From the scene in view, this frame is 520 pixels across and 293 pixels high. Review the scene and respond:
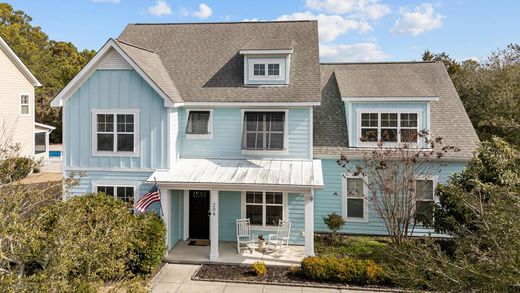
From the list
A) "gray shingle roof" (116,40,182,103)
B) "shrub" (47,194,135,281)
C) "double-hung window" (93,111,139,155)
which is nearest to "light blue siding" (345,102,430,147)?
"gray shingle roof" (116,40,182,103)

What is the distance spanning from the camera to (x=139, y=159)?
50.3ft

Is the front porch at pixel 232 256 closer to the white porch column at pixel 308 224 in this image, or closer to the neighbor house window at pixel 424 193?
the white porch column at pixel 308 224

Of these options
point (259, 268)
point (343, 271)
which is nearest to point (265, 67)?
point (259, 268)

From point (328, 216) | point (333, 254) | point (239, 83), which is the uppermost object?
point (239, 83)

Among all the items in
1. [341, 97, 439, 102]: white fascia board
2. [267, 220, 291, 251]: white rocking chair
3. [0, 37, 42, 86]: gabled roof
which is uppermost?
[0, 37, 42, 86]: gabled roof

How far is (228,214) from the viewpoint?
1662 cm

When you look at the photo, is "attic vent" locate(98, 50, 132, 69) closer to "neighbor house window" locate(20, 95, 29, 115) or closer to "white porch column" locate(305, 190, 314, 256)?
"white porch column" locate(305, 190, 314, 256)

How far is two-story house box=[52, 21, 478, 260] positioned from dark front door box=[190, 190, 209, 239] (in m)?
0.05

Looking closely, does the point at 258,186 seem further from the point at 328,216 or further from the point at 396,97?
the point at 396,97

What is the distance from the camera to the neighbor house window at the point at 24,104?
104 ft

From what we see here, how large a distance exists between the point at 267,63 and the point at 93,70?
24.8 ft

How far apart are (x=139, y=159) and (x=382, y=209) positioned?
10.7m

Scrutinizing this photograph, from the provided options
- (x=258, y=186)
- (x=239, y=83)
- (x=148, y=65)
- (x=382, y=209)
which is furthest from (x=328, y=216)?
(x=148, y=65)

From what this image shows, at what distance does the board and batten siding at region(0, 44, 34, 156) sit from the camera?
96.0ft
